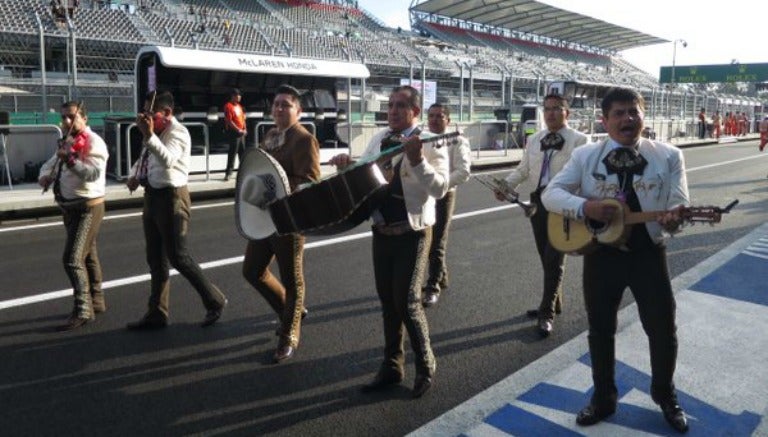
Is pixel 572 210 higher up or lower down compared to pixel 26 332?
higher up

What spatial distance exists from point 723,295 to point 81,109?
234 inches

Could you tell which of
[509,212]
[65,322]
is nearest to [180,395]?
[65,322]

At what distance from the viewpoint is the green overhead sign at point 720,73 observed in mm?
57156

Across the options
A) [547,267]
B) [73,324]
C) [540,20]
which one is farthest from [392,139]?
[540,20]

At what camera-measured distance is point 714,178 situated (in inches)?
672

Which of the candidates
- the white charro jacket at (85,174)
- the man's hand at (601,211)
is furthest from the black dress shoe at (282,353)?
the man's hand at (601,211)

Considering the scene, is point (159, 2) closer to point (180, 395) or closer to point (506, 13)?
point (506, 13)

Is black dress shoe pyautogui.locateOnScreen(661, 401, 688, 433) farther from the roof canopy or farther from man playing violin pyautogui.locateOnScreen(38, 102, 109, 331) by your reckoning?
the roof canopy

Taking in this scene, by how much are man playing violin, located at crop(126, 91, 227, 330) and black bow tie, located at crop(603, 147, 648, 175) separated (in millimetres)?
3129

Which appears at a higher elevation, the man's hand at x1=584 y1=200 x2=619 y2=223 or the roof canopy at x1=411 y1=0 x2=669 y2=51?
the roof canopy at x1=411 y1=0 x2=669 y2=51

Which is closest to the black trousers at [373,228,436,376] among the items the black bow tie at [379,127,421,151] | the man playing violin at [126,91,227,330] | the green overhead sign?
the black bow tie at [379,127,421,151]

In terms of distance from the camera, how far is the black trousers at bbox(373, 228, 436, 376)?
12.8ft

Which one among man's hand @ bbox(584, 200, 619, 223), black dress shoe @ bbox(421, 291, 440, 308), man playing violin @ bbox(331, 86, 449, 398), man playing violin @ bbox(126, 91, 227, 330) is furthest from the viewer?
black dress shoe @ bbox(421, 291, 440, 308)

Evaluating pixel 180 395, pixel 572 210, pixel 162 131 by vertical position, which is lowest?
pixel 180 395
